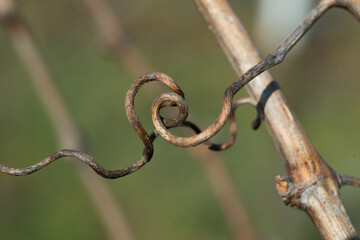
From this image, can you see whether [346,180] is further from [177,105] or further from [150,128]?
[150,128]

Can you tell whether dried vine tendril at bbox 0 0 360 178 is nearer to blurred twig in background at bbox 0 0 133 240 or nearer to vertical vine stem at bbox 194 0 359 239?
vertical vine stem at bbox 194 0 359 239

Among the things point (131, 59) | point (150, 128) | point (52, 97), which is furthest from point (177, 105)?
point (150, 128)

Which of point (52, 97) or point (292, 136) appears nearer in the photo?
point (292, 136)

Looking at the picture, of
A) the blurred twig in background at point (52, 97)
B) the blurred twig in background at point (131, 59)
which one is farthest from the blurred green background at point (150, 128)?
the blurred twig in background at point (52, 97)

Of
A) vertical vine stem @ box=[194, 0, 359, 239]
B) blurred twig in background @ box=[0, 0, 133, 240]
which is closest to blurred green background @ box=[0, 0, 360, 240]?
blurred twig in background @ box=[0, 0, 133, 240]

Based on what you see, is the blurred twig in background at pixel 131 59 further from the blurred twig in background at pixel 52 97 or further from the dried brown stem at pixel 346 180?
the dried brown stem at pixel 346 180
